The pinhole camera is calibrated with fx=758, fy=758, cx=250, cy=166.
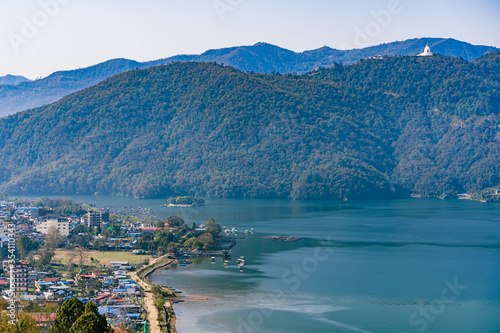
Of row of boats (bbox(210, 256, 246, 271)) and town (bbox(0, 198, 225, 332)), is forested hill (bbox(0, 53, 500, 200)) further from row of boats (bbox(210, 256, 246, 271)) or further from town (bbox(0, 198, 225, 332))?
row of boats (bbox(210, 256, 246, 271))

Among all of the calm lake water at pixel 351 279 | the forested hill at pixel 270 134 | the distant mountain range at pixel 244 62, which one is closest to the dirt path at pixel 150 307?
the calm lake water at pixel 351 279

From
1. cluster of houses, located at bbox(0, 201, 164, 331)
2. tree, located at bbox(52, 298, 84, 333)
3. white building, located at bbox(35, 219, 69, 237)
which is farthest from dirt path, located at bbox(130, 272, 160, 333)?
white building, located at bbox(35, 219, 69, 237)

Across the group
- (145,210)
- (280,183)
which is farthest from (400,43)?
(145,210)
